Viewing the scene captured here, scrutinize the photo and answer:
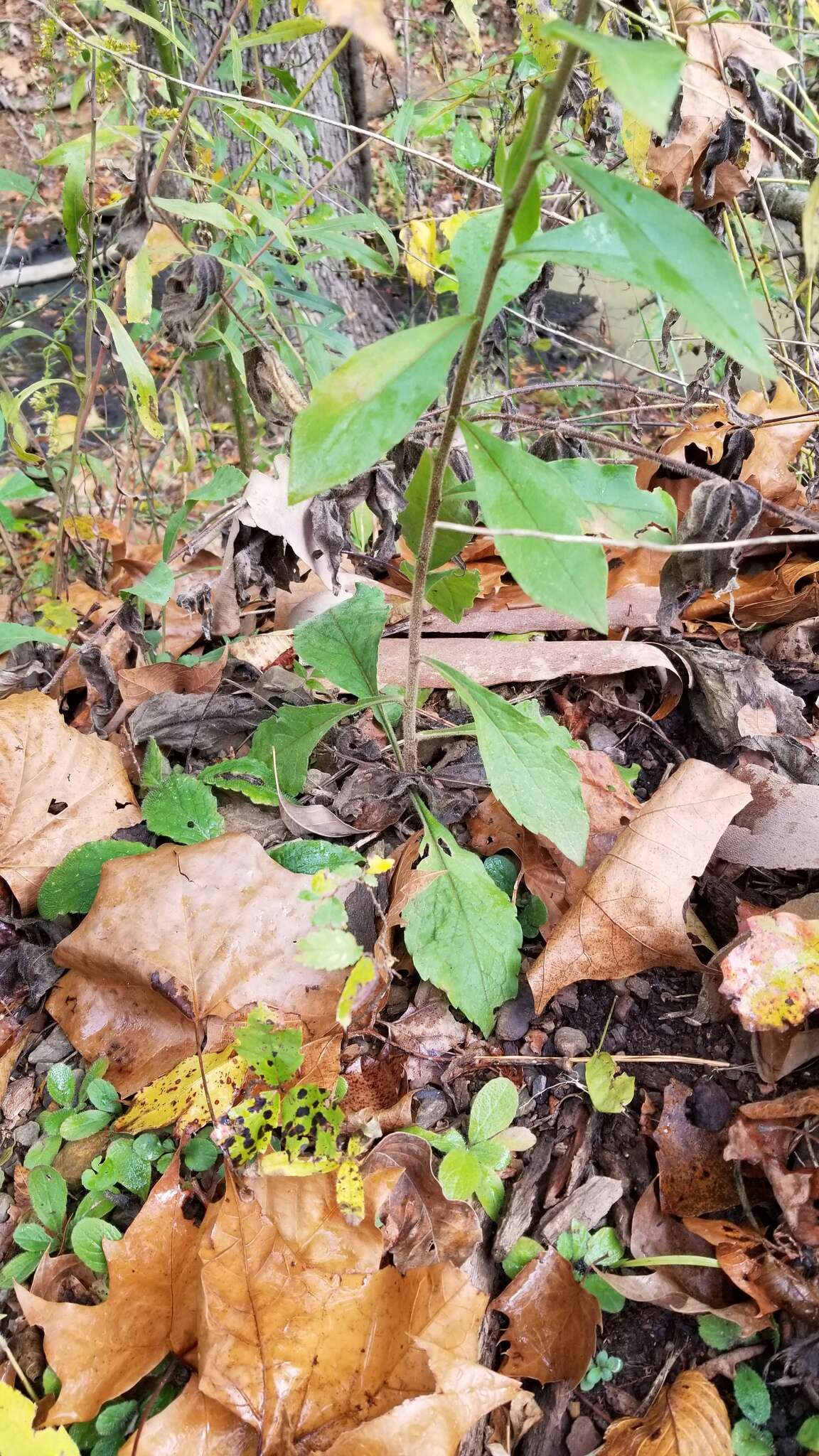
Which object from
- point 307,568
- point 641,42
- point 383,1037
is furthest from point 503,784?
point 307,568

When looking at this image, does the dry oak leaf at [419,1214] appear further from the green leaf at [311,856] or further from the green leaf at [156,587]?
the green leaf at [156,587]

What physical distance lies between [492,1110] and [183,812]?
67 centimetres

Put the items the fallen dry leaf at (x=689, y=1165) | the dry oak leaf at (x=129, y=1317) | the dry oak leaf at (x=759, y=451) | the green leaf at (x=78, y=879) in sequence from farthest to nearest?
the dry oak leaf at (x=759, y=451), the green leaf at (x=78, y=879), the fallen dry leaf at (x=689, y=1165), the dry oak leaf at (x=129, y=1317)

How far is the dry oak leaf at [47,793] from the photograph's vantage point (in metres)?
1.41

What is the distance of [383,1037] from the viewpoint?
4.09ft

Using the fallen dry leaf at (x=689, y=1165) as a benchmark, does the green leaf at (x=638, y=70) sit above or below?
above

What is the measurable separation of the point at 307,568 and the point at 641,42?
1.42 meters

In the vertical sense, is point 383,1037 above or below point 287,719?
below

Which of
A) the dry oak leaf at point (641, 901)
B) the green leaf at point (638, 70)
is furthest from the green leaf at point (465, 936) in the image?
the green leaf at point (638, 70)

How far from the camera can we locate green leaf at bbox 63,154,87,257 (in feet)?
4.66

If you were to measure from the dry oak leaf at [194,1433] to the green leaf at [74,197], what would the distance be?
1.68m

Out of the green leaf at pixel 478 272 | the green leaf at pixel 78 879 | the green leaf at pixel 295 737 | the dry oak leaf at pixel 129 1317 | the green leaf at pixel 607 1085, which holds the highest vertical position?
the green leaf at pixel 478 272

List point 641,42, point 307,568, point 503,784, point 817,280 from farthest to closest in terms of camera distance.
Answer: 1. point 817,280
2. point 307,568
3. point 503,784
4. point 641,42

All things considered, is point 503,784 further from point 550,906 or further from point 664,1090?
point 664,1090
